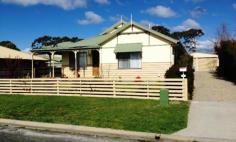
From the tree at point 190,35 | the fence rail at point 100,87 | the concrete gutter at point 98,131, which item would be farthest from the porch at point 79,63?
the tree at point 190,35

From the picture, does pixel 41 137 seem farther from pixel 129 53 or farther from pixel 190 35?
pixel 190 35

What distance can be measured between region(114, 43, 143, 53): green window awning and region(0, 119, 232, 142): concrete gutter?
16.9m

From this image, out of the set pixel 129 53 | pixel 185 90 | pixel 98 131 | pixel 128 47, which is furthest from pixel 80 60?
pixel 98 131

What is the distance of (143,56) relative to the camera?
2853cm

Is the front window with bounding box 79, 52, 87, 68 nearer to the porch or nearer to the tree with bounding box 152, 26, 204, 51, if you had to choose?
the porch

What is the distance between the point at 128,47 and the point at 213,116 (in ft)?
54.4

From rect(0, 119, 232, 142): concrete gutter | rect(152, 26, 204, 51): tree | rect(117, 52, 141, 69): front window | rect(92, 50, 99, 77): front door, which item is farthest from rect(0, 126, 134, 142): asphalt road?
rect(152, 26, 204, 51): tree

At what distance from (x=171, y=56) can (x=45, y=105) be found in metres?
13.6

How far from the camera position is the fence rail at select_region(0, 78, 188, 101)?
1686 cm

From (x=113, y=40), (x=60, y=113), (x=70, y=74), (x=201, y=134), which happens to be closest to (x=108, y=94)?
(x=60, y=113)

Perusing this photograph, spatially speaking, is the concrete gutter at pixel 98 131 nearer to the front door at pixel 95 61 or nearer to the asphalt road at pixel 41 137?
the asphalt road at pixel 41 137

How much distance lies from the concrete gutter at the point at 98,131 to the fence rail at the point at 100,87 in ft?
22.5

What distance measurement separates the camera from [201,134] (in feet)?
32.4

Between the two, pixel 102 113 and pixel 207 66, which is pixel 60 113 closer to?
pixel 102 113
